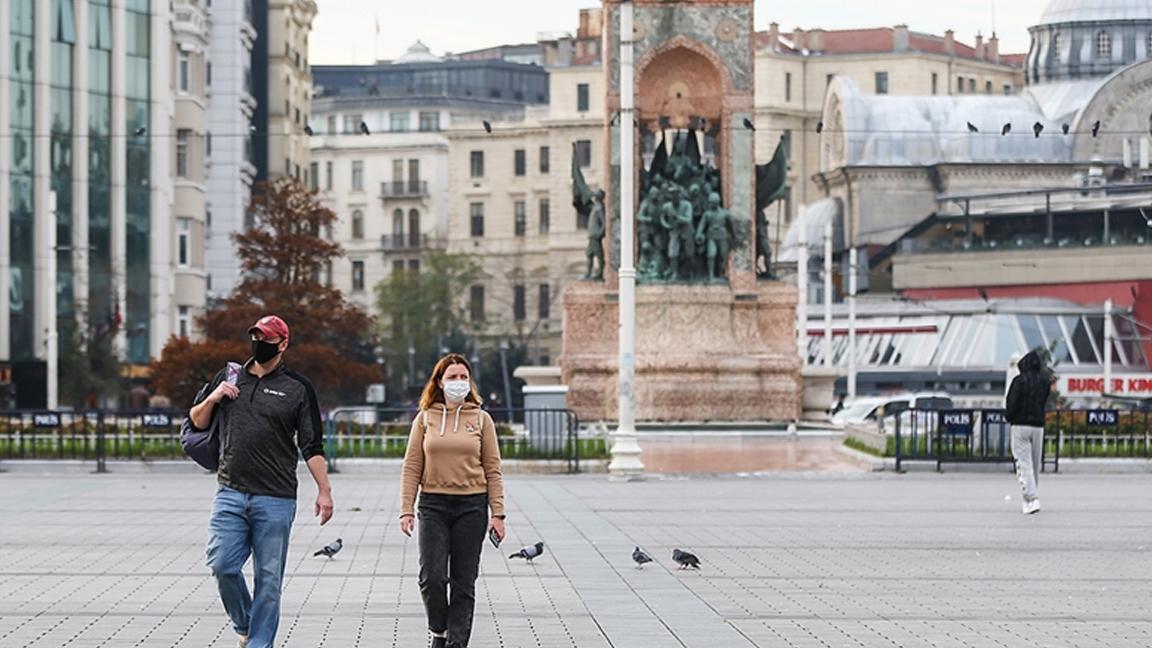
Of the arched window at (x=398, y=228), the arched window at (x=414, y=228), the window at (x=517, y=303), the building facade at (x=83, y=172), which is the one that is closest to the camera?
the building facade at (x=83, y=172)

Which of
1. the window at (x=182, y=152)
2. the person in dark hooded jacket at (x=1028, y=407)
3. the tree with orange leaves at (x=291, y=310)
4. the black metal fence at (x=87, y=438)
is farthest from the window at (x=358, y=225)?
the person in dark hooded jacket at (x=1028, y=407)

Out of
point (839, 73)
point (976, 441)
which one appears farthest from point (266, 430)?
point (839, 73)

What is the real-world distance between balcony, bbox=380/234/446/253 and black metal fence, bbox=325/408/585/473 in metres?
122

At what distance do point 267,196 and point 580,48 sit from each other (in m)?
87.9

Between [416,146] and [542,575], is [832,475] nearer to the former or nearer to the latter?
[542,575]

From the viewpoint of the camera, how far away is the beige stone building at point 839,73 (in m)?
159

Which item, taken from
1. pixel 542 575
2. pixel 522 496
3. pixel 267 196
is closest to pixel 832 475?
pixel 522 496

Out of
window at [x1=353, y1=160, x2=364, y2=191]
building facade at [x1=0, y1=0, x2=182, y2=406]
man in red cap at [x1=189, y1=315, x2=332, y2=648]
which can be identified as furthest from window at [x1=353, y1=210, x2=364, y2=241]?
man in red cap at [x1=189, y1=315, x2=332, y2=648]

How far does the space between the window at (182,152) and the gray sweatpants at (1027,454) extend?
60617 mm

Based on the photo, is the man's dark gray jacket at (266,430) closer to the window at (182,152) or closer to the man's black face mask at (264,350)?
the man's black face mask at (264,350)

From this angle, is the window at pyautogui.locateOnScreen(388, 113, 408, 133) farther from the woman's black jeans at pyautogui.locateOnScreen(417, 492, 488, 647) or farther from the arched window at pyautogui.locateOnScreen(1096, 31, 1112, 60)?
the woman's black jeans at pyautogui.locateOnScreen(417, 492, 488, 647)

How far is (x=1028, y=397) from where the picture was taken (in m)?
31.4

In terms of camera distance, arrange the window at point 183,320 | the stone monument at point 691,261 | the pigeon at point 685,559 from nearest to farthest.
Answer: the pigeon at point 685,559 → the stone monument at point 691,261 → the window at point 183,320

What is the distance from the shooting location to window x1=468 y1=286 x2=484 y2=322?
478 feet
